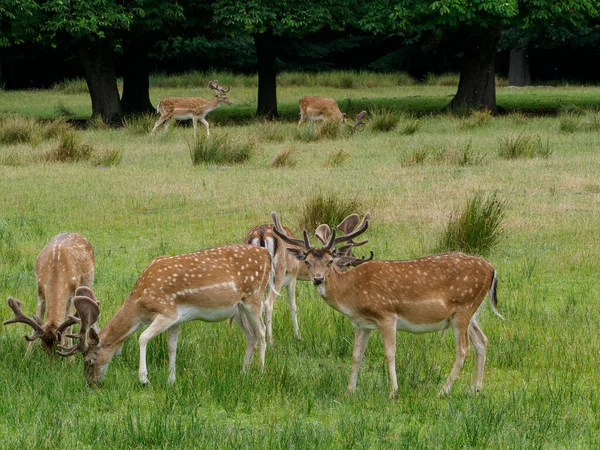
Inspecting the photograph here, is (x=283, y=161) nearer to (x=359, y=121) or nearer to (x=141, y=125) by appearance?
(x=359, y=121)

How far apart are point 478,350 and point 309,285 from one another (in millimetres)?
2952

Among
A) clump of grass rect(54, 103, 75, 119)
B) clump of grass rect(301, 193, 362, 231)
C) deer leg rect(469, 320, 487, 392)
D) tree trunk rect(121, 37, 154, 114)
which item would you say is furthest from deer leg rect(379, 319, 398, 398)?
clump of grass rect(54, 103, 75, 119)

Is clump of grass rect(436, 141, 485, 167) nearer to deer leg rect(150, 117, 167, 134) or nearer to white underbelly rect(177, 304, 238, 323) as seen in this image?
deer leg rect(150, 117, 167, 134)

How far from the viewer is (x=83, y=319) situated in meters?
5.77

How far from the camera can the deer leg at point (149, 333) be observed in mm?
5867

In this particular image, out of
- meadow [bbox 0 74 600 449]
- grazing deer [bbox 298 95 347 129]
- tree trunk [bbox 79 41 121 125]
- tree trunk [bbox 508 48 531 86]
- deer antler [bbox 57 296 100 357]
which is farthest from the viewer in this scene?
tree trunk [bbox 508 48 531 86]

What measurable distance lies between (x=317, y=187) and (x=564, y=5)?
438 inches

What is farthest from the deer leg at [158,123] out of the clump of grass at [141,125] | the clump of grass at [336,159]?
the clump of grass at [336,159]

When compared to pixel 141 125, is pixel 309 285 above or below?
below

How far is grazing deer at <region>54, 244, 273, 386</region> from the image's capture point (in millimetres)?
5910

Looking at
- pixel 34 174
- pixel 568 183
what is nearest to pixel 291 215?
pixel 568 183

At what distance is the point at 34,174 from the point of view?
48.8 ft

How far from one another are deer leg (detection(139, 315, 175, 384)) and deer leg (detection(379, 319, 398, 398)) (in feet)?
4.22

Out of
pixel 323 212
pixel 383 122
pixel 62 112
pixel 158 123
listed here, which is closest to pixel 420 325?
pixel 323 212
